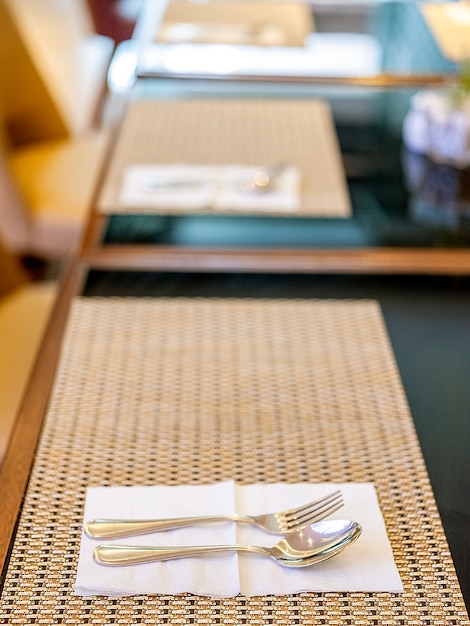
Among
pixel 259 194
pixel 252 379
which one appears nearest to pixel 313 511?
pixel 252 379

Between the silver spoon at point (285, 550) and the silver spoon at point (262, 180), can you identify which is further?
the silver spoon at point (262, 180)

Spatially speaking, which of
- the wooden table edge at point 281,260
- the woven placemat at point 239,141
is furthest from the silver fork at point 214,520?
the woven placemat at point 239,141

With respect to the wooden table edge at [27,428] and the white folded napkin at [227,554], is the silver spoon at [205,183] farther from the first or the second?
the white folded napkin at [227,554]

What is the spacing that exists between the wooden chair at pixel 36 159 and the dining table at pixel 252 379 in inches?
12.9

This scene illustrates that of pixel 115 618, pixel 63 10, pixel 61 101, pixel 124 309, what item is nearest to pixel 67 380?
pixel 124 309

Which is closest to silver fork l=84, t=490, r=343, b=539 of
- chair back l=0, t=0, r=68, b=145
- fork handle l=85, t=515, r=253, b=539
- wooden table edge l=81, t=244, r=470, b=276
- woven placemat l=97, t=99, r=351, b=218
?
fork handle l=85, t=515, r=253, b=539

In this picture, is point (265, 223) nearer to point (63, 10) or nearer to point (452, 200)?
point (452, 200)

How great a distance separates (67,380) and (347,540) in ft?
0.98

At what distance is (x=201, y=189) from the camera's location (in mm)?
958

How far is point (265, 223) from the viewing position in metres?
0.92

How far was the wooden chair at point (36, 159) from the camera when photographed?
1.40 meters

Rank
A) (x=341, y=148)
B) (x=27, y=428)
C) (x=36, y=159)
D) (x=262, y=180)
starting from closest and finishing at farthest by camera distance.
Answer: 1. (x=27, y=428)
2. (x=262, y=180)
3. (x=341, y=148)
4. (x=36, y=159)

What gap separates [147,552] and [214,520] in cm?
5

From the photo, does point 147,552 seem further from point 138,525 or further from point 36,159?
point 36,159
